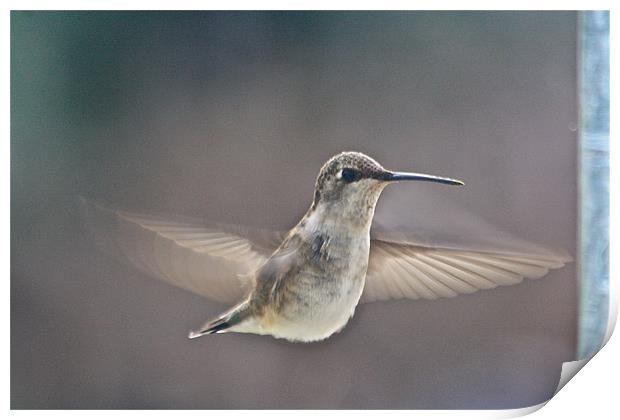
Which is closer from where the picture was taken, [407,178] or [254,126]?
[407,178]

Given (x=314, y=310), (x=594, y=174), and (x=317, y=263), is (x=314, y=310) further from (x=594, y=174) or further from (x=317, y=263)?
(x=594, y=174)

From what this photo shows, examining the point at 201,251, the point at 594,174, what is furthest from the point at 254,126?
the point at 594,174

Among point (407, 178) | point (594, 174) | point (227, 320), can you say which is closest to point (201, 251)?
point (227, 320)

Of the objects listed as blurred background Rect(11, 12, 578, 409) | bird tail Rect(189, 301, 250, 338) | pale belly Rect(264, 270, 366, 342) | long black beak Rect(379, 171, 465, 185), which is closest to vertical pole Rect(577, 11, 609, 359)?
blurred background Rect(11, 12, 578, 409)

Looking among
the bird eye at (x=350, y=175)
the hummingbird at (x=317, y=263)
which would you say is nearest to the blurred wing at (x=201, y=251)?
the hummingbird at (x=317, y=263)

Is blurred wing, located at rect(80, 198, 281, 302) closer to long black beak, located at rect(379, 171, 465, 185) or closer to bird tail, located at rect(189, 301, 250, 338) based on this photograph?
bird tail, located at rect(189, 301, 250, 338)

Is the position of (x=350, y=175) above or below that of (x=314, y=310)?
above

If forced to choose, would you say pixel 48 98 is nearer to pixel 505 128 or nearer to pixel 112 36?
pixel 112 36

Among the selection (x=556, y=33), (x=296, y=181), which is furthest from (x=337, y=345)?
(x=556, y=33)
